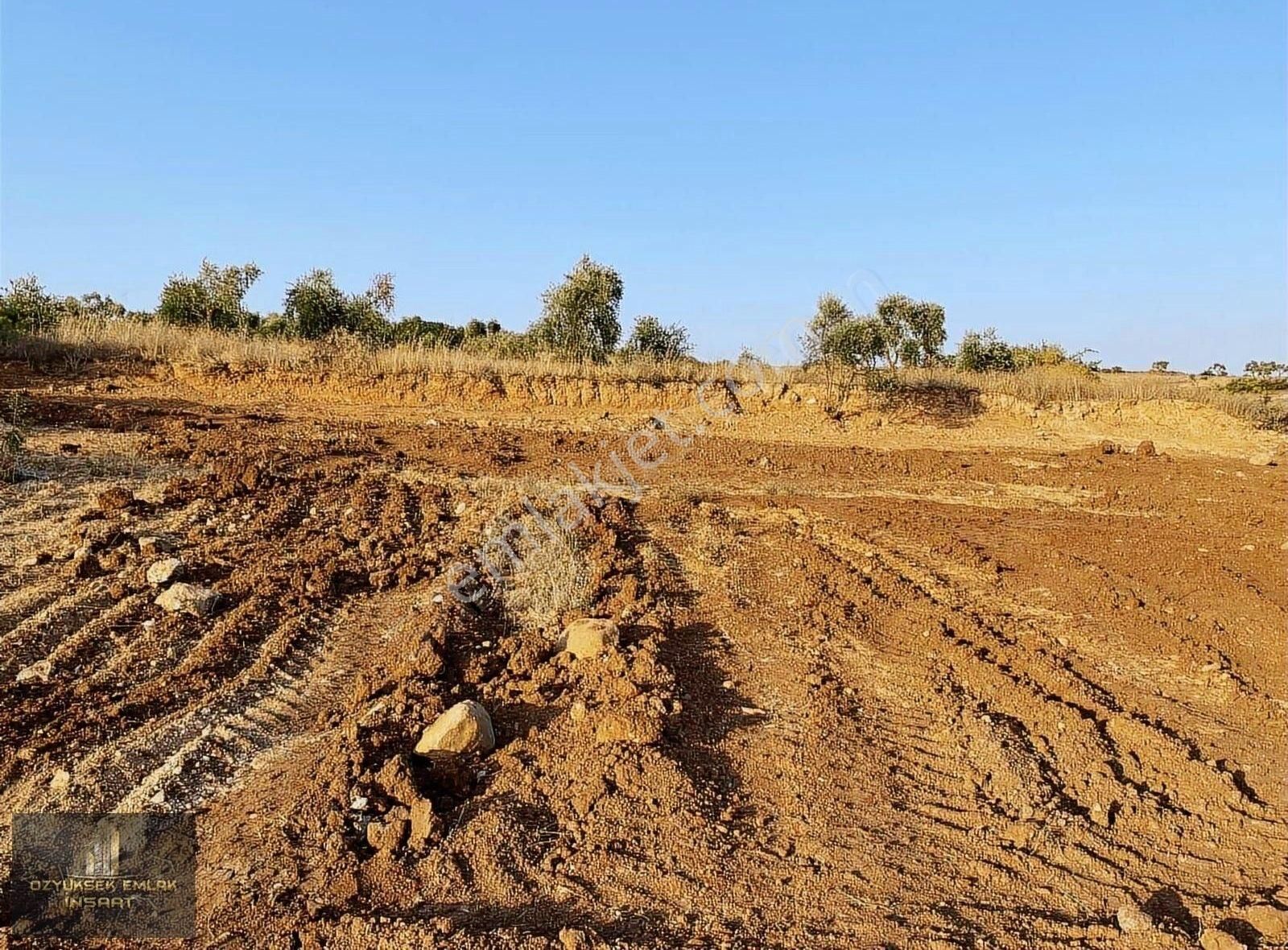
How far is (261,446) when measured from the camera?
9.98m

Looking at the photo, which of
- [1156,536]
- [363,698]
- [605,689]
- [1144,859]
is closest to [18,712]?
[363,698]

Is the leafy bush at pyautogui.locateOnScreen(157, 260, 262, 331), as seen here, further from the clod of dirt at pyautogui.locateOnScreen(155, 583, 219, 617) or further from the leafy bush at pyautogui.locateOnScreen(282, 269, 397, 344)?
the clod of dirt at pyautogui.locateOnScreen(155, 583, 219, 617)

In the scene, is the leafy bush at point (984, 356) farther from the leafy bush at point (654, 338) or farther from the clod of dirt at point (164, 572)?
the clod of dirt at point (164, 572)

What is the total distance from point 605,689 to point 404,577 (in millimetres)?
2621

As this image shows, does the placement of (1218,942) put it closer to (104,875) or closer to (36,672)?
(104,875)

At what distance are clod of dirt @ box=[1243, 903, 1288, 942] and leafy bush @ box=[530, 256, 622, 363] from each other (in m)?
15.1

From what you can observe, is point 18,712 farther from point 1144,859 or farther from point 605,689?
point 1144,859

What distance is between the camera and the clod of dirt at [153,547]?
640 cm

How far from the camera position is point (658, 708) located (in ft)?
15.0

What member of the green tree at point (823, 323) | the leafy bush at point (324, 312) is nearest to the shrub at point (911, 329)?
the green tree at point (823, 323)

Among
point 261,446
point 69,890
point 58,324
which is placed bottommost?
point 69,890

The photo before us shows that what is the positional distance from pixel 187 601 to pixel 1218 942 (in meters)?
6.03

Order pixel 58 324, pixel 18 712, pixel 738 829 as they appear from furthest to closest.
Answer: pixel 58 324 < pixel 18 712 < pixel 738 829

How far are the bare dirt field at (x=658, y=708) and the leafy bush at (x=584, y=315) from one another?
314 inches
